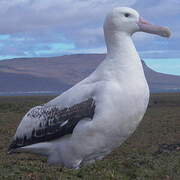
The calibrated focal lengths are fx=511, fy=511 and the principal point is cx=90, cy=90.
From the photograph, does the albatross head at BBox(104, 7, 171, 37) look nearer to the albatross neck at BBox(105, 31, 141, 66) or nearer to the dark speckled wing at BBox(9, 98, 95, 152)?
the albatross neck at BBox(105, 31, 141, 66)

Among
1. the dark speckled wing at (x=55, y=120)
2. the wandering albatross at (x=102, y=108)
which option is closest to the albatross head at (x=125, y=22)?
the wandering albatross at (x=102, y=108)

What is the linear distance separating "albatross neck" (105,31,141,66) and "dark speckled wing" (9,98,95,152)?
569 mm

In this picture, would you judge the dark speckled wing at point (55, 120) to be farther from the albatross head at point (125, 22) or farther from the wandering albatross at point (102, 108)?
the albatross head at point (125, 22)

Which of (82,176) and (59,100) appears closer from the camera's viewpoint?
(82,176)

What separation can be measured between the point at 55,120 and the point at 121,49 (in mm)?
1148

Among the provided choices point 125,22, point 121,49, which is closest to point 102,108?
point 121,49

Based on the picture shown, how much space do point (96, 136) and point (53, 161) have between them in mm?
819

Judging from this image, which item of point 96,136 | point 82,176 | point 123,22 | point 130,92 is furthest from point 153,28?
point 82,176

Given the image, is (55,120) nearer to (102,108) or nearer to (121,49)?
(102,108)

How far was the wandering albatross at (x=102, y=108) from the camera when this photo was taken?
554cm

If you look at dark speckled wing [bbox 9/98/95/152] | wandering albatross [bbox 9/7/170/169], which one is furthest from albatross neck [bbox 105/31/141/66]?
dark speckled wing [bbox 9/98/95/152]

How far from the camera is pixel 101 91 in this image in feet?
18.4

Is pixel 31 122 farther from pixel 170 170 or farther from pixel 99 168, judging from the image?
pixel 170 170

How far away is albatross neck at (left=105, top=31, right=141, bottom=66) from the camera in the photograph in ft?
18.9
